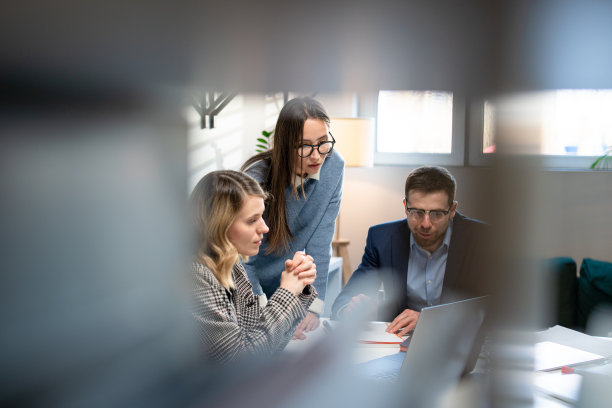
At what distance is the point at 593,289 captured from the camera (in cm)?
245

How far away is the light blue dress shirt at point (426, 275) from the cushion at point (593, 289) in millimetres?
1237

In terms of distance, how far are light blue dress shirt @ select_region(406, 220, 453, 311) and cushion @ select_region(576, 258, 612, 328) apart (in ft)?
4.06

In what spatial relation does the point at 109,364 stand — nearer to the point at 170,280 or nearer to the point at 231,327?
the point at 170,280

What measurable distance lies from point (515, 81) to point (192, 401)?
0.33 feet

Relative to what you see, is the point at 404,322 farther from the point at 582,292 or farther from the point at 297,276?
the point at 582,292

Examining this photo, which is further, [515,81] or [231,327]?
[231,327]

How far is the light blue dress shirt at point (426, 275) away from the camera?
1.51 meters

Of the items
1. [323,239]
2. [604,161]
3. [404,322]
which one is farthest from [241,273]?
[604,161]

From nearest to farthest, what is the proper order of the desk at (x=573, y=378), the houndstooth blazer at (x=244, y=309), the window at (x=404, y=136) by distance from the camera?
1. the desk at (x=573, y=378)
2. the houndstooth blazer at (x=244, y=309)
3. the window at (x=404, y=136)

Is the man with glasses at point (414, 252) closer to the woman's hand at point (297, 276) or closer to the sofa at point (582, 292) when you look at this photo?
the woman's hand at point (297, 276)

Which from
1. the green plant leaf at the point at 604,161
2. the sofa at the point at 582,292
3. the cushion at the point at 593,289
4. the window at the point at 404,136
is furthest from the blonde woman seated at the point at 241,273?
the green plant leaf at the point at 604,161

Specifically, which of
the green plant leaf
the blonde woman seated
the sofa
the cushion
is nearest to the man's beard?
the blonde woman seated

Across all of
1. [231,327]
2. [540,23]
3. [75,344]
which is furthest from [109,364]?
[231,327]

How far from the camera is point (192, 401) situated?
0.12 meters
